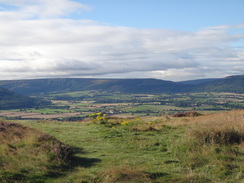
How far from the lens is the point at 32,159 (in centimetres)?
1205

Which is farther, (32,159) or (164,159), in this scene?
(164,159)

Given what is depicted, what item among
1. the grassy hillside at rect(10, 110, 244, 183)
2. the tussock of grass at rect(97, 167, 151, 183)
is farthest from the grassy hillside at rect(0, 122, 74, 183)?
the tussock of grass at rect(97, 167, 151, 183)

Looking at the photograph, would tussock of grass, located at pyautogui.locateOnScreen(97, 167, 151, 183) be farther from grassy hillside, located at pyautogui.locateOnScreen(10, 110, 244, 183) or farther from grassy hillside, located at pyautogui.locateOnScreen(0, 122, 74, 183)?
grassy hillside, located at pyautogui.locateOnScreen(0, 122, 74, 183)

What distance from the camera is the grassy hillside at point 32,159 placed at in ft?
33.3

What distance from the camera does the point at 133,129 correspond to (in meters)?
23.9

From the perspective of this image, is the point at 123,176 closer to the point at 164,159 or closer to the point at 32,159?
the point at 164,159

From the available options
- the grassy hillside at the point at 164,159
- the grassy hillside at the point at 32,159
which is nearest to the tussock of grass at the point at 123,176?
the grassy hillside at the point at 164,159

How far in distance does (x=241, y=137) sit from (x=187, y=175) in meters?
7.24

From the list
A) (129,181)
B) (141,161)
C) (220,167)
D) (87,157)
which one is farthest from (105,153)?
(220,167)

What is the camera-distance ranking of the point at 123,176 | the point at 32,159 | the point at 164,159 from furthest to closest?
the point at 164,159 → the point at 32,159 → the point at 123,176

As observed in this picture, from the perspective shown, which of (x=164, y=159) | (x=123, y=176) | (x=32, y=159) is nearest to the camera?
(x=123, y=176)

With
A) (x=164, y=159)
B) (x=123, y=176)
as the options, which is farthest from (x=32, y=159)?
(x=164, y=159)

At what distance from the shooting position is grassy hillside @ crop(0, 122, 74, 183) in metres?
10.1

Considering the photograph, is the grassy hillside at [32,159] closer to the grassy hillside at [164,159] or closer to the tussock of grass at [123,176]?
the grassy hillside at [164,159]
